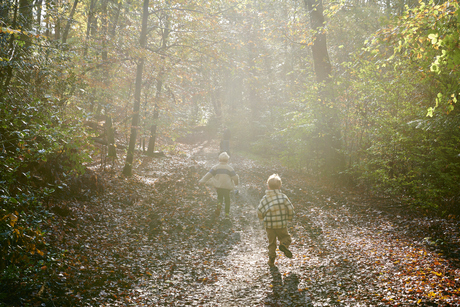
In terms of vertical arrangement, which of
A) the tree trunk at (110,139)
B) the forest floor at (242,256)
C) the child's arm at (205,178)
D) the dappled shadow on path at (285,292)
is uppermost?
the tree trunk at (110,139)

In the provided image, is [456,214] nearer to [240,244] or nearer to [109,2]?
[240,244]

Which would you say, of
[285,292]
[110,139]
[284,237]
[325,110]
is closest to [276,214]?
[284,237]

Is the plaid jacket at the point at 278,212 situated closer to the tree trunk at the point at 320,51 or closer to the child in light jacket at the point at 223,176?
the child in light jacket at the point at 223,176

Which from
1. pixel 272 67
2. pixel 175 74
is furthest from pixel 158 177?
pixel 272 67

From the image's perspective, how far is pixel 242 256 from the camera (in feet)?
22.2

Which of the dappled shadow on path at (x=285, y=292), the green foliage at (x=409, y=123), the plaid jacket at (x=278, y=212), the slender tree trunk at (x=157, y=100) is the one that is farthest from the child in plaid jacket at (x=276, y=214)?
the slender tree trunk at (x=157, y=100)

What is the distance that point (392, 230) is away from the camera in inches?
279

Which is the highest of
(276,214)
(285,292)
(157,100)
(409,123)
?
(157,100)

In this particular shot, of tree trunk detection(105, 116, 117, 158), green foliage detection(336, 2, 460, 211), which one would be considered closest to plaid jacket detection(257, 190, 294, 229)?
green foliage detection(336, 2, 460, 211)

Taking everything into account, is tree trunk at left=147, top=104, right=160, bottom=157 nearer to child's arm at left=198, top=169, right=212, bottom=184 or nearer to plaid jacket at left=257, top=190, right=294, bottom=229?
child's arm at left=198, top=169, right=212, bottom=184

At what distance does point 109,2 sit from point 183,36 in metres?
6.65

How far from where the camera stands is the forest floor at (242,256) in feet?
14.8

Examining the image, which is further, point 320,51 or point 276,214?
point 320,51

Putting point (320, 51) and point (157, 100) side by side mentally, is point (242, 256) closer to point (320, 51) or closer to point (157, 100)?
point (320, 51)
